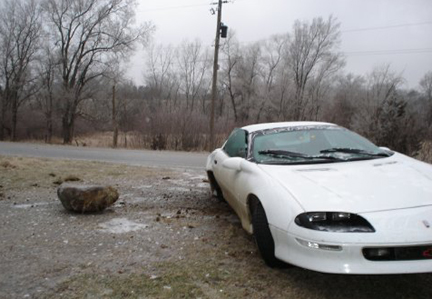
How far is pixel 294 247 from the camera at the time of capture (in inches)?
102

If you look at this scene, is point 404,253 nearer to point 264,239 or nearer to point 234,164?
point 264,239

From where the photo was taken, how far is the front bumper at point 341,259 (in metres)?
2.30

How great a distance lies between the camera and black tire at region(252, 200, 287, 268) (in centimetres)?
290

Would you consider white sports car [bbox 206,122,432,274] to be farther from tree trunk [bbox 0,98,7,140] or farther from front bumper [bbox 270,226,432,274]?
tree trunk [bbox 0,98,7,140]

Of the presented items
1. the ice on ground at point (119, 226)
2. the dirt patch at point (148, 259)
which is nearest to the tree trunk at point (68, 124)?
→ the dirt patch at point (148, 259)

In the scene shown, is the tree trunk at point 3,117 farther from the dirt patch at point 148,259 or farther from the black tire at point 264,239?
the black tire at point 264,239

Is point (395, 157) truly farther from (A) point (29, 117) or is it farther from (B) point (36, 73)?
(A) point (29, 117)

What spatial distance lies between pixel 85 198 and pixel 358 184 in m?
3.70

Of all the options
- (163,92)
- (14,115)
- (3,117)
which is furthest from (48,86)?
(163,92)

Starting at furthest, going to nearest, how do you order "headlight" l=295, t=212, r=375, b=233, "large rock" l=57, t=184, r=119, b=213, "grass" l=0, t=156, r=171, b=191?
"grass" l=0, t=156, r=171, b=191 < "large rock" l=57, t=184, r=119, b=213 < "headlight" l=295, t=212, r=375, b=233

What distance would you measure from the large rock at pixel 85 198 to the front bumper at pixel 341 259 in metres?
3.24

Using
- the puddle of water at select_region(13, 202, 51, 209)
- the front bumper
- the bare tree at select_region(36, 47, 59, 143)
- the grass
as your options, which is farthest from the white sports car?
the bare tree at select_region(36, 47, 59, 143)

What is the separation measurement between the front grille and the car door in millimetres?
1639

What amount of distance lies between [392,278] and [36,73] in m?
42.0
